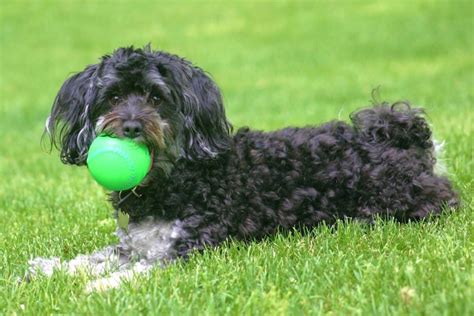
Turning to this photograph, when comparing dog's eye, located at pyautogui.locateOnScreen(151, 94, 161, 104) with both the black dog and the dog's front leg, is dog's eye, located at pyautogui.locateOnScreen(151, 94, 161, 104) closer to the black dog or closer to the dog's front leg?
the black dog

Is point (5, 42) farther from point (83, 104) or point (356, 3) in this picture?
point (83, 104)

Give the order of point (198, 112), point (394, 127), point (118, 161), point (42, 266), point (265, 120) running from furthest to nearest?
point (265, 120)
point (394, 127)
point (198, 112)
point (42, 266)
point (118, 161)

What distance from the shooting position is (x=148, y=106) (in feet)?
16.7

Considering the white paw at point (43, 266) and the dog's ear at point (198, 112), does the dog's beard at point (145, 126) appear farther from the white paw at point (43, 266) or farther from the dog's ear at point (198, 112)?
the white paw at point (43, 266)

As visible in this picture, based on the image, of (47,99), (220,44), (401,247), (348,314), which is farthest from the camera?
(220,44)

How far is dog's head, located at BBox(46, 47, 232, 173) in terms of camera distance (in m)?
5.03

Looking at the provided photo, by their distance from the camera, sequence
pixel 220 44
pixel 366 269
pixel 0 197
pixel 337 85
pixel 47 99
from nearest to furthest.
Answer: pixel 366 269, pixel 0 197, pixel 337 85, pixel 47 99, pixel 220 44

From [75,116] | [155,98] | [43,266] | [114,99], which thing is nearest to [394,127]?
[155,98]

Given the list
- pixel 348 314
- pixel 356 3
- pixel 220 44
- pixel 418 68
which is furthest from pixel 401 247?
pixel 356 3

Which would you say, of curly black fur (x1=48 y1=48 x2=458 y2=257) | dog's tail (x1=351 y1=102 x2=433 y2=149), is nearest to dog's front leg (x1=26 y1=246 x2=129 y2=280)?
curly black fur (x1=48 y1=48 x2=458 y2=257)

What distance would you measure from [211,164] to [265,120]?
7645 millimetres

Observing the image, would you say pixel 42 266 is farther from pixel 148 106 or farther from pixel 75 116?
pixel 148 106

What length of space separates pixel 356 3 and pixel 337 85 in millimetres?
11581

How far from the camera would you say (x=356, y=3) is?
28.2 m
